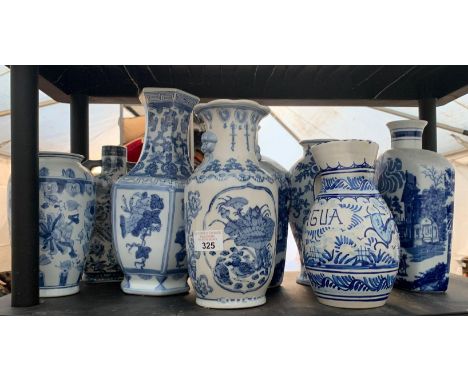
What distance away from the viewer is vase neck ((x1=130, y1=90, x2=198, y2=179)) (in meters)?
0.87

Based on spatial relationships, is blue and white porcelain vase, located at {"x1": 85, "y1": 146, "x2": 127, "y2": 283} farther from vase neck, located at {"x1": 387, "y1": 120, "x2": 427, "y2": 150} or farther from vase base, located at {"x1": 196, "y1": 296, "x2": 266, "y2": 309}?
vase neck, located at {"x1": 387, "y1": 120, "x2": 427, "y2": 150}

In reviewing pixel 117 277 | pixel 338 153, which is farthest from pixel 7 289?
pixel 338 153

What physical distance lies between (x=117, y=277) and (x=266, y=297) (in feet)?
1.20

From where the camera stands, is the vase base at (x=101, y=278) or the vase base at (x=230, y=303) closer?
the vase base at (x=230, y=303)

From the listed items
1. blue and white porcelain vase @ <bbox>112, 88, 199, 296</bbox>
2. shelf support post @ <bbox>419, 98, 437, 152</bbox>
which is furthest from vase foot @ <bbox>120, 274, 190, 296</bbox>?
shelf support post @ <bbox>419, 98, 437, 152</bbox>

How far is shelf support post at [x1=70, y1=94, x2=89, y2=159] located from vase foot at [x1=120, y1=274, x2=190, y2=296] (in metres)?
0.43

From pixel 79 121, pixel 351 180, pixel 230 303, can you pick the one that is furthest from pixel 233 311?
pixel 79 121

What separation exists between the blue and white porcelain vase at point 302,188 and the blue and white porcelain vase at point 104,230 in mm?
377

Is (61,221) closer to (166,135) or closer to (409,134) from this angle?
(166,135)

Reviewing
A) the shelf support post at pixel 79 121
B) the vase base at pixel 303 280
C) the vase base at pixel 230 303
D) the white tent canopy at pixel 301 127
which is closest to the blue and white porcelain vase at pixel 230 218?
the vase base at pixel 230 303

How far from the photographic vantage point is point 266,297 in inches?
33.3

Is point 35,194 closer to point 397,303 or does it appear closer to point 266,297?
point 266,297

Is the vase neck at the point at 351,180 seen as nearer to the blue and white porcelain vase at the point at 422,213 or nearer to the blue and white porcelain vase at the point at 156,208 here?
the blue and white porcelain vase at the point at 422,213

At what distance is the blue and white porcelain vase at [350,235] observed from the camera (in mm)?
717
